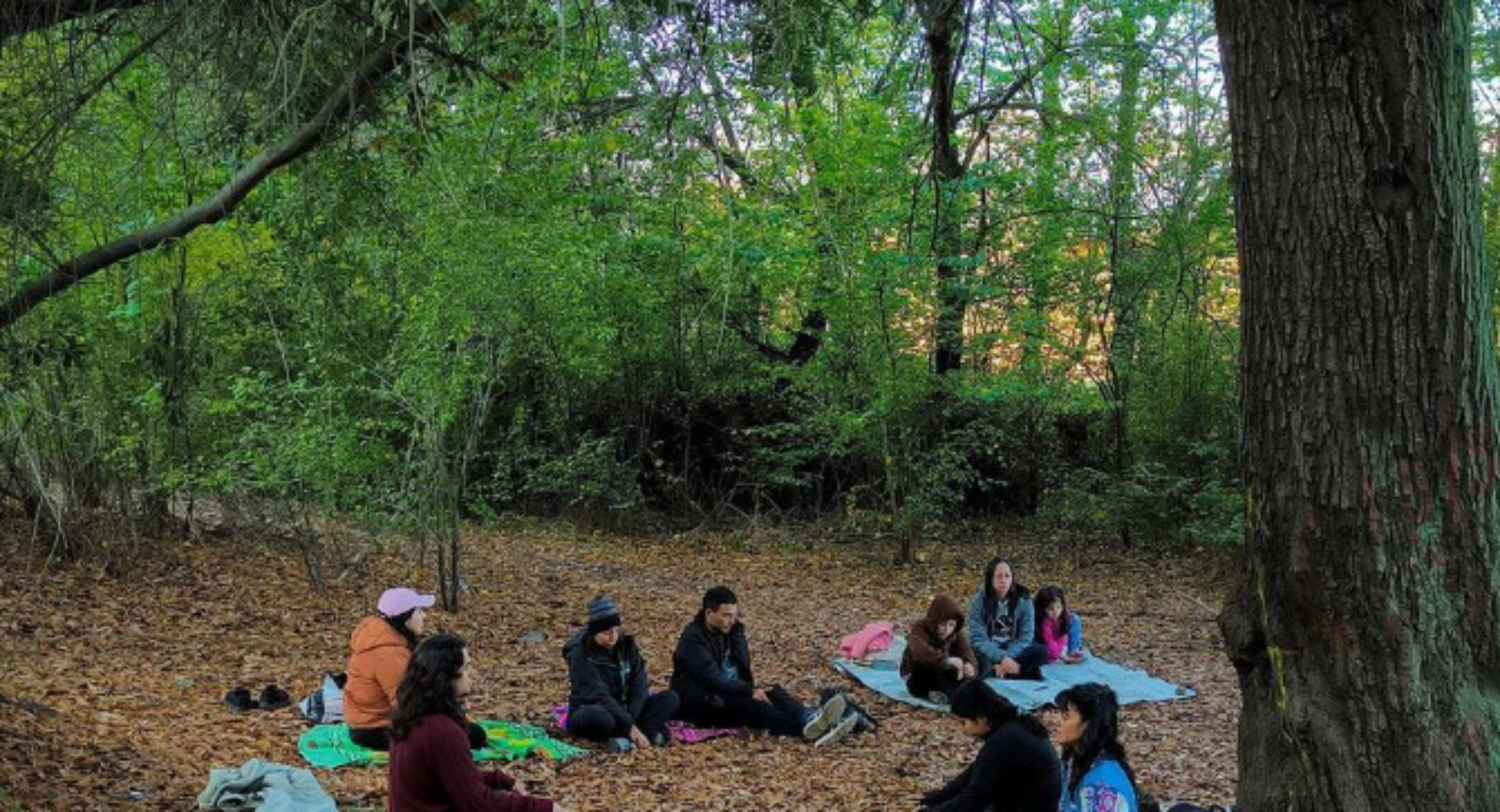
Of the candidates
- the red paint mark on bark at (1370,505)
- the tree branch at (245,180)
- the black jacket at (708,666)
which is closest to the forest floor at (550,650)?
the black jacket at (708,666)

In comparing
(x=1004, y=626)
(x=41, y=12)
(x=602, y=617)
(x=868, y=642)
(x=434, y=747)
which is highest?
(x=41, y=12)

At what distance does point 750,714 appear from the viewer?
21.3ft

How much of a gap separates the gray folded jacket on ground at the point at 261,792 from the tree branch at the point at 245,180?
1.83 m

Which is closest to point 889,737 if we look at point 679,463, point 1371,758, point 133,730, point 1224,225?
point 133,730

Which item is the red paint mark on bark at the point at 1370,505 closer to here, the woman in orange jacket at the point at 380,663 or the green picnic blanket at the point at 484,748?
the green picnic blanket at the point at 484,748

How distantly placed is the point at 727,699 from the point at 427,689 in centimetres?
279

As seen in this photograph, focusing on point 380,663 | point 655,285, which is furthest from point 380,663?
point 655,285

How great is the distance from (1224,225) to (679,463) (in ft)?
22.0

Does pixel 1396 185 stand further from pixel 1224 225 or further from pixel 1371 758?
pixel 1224 225

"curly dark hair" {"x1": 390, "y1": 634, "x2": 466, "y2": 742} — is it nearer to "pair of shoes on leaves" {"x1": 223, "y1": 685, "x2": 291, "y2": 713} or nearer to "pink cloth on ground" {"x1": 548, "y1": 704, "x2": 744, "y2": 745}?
"pink cloth on ground" {"x1": 548, "y1": 704, "x2": 744, "y2": 745}

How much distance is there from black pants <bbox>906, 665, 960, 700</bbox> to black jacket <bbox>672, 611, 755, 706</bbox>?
3.75ft

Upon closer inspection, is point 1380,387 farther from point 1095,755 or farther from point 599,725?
point 599,725

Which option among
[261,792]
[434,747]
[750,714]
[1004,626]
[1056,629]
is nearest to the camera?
[434,747]

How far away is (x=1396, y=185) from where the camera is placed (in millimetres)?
2506
